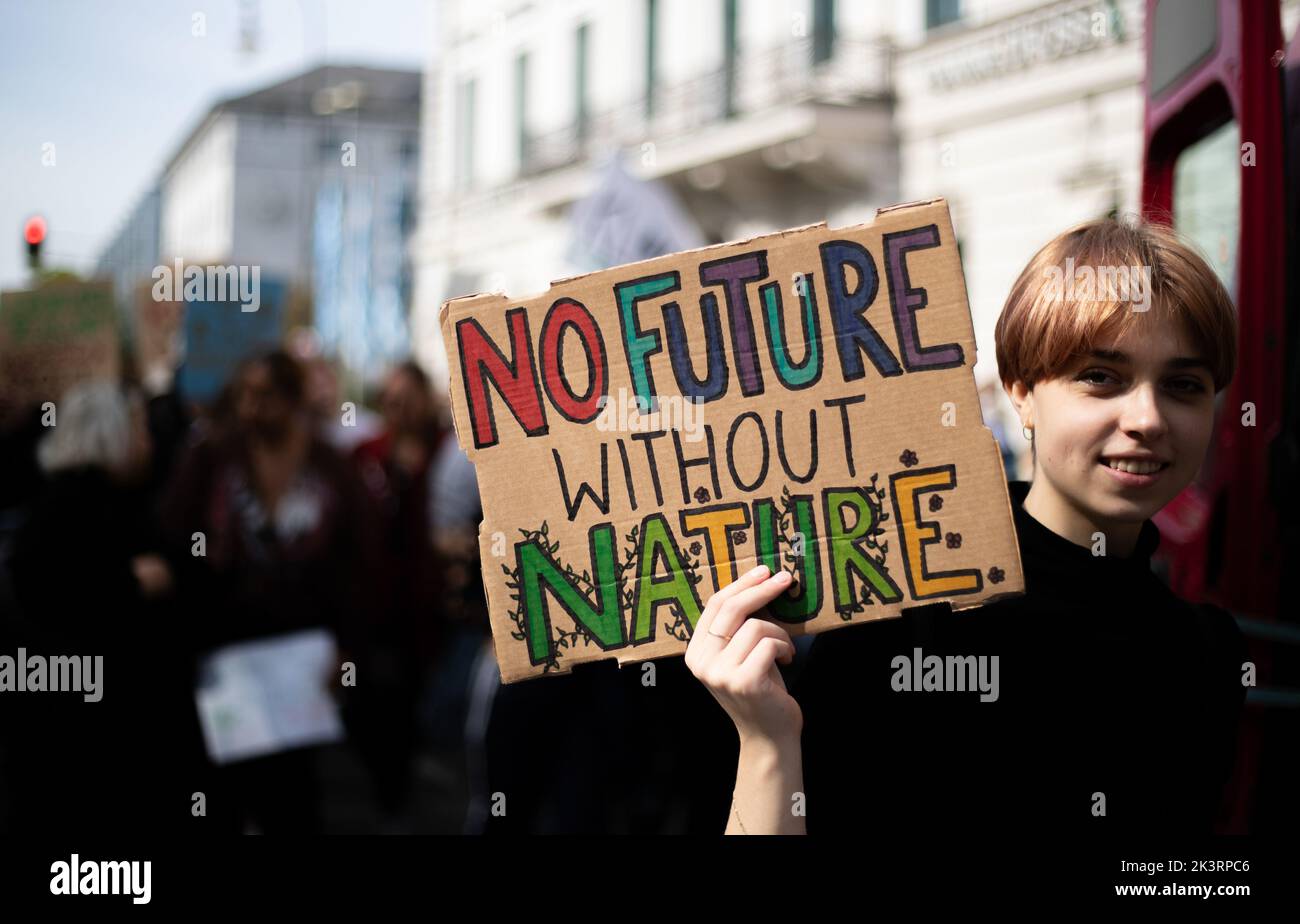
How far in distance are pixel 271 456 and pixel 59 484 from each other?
1.05m

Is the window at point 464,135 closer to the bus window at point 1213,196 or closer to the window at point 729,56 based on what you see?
the window at point 729,56

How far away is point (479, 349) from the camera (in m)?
1.93

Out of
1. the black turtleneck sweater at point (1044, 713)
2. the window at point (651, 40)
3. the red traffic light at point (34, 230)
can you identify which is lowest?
the black turtleneck sweater at point (1044, 713)

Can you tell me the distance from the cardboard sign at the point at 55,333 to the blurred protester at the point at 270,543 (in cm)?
82

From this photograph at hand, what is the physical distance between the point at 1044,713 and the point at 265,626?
373cm

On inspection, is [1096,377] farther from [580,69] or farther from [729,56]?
[580,69]

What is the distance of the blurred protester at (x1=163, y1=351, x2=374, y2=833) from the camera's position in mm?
4977

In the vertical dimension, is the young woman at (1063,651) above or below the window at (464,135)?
below

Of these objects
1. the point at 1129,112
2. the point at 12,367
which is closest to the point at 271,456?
the point at 12,367

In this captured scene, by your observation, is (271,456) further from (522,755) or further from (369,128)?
(369,128)

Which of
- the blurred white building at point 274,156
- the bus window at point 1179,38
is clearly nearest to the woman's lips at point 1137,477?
the bus window at point 1179,38

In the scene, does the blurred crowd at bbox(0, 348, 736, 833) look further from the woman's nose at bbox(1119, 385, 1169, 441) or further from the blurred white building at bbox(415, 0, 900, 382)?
the blurred white building at bbox(415, 0, 900, 382)

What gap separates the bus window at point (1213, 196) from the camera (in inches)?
116

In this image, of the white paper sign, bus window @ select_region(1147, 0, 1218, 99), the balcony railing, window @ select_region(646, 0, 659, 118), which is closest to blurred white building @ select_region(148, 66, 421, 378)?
the balcony railing
